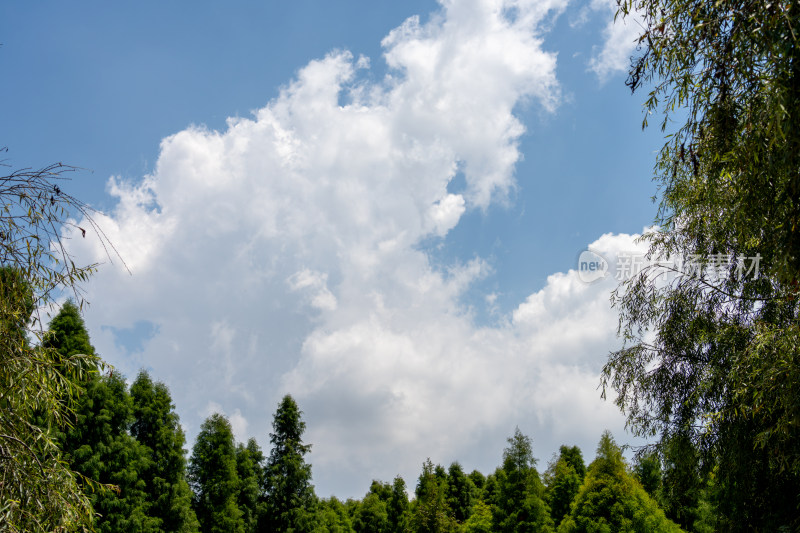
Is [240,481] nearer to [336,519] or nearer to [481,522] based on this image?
[336,519]

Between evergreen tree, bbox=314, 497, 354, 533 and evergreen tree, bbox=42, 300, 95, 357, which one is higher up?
evergreen tree, bbox=42, 300, 95, 357

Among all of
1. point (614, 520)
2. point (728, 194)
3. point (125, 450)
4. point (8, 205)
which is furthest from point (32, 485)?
point (614, 520)

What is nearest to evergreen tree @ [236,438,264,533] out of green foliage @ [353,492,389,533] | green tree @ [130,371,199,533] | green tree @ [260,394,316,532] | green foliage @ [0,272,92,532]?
green tree @ [260,394,316,532]

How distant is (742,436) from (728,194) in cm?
473

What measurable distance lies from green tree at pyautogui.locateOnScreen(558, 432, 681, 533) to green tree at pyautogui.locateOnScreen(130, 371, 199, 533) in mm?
16347

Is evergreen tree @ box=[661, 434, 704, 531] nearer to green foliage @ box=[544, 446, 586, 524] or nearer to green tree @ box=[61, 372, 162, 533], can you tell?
green tree @ box=[61, 372, 162, 533]

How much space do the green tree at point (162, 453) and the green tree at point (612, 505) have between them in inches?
644

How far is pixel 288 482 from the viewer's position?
2867 centimetres

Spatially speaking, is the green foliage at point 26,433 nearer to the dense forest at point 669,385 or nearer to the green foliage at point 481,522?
the dense forest at point 669,385

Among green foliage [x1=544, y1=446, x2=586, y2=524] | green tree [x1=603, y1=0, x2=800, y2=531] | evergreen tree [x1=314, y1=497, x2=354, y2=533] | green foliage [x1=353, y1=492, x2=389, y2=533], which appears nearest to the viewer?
green tree [x1=603, y1=0, x2=800, y2=531]

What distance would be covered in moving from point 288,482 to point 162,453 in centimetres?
651

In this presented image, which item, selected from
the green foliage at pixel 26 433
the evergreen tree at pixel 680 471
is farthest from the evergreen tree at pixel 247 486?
the green foliage at pixel 26 433

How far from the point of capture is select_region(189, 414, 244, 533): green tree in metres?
29.7

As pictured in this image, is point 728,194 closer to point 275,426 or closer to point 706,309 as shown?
point 706,309
